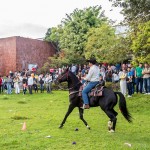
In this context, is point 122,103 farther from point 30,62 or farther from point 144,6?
point 30,62

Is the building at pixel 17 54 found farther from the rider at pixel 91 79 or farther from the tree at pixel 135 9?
the rider at pixel 91 79

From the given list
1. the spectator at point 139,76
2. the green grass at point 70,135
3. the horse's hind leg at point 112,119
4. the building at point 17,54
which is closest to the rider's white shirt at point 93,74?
the horse's hind leg at point 112,119

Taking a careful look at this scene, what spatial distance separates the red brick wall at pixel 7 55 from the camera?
49406mm

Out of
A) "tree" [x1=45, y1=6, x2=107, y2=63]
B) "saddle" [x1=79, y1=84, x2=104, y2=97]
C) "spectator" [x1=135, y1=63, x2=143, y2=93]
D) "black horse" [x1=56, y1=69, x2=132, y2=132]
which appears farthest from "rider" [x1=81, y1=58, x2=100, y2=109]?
"tree" [x1=45, y1=6, x2=107, y2=63]

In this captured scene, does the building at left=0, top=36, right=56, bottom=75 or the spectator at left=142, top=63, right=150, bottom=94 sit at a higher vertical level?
the building at left=0, top=36, right=56, bottom=75

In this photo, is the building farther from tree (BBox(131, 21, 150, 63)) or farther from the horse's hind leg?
the horse's hind leg

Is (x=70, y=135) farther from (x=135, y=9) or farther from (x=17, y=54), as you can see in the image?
(x=17, y=54)

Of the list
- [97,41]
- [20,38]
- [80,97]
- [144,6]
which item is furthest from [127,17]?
[20,38]

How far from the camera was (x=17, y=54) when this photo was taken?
4947cm

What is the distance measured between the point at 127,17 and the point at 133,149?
15.7 meters

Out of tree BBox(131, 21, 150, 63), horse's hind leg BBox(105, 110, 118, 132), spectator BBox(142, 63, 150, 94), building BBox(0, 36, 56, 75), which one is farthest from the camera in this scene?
building BBox(0, 36, 56, 75)

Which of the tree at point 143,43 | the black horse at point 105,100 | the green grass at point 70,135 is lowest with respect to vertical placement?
the green grass at point 70,135

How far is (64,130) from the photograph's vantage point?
37.8ft

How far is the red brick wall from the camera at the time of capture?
49.4 meters
